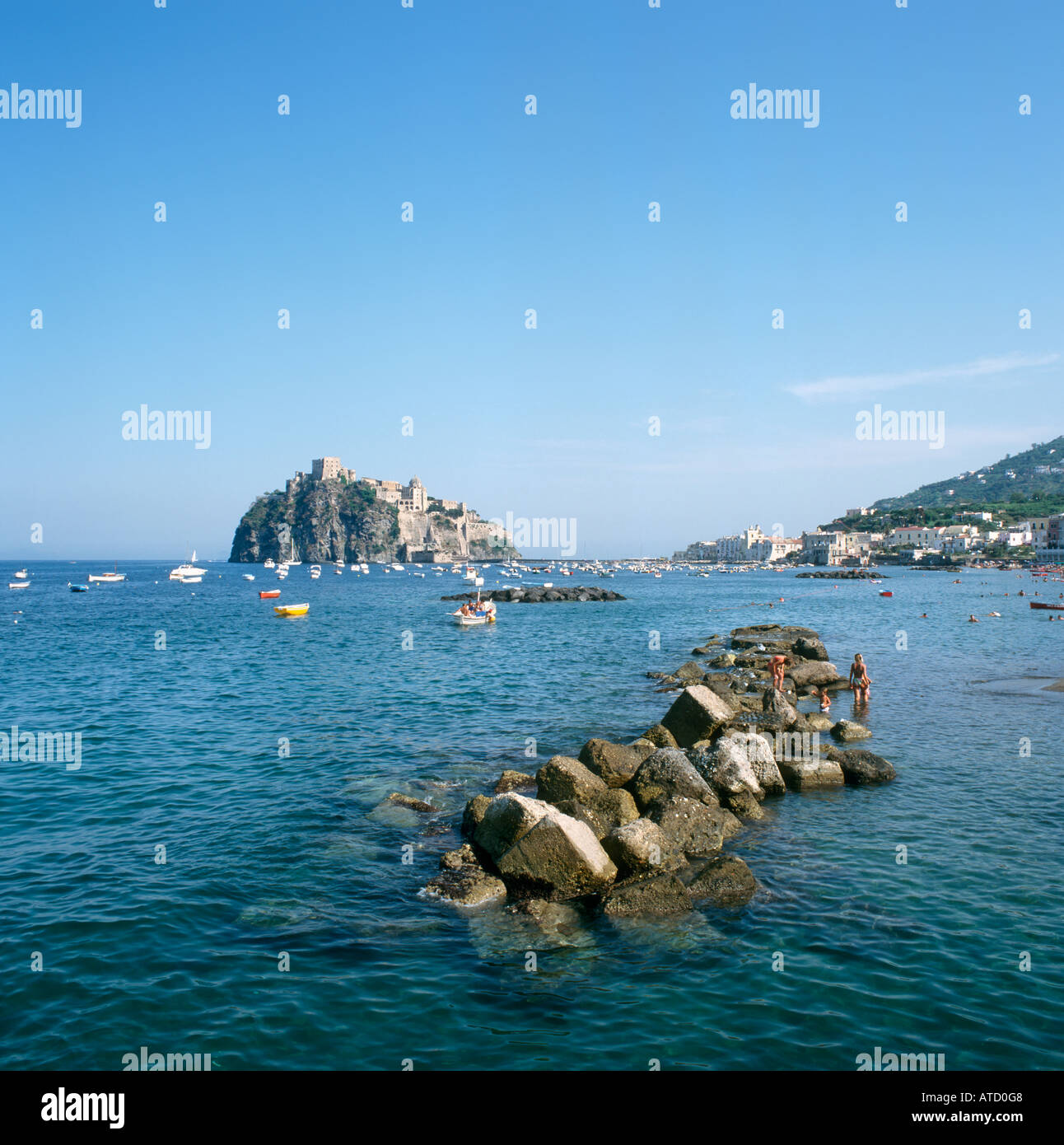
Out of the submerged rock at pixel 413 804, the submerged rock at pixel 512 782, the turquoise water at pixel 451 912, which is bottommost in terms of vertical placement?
the turquoise water at pixel 451 912

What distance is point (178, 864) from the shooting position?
1403 cm

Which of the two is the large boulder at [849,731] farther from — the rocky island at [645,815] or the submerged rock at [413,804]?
the submerged rock at [413,804]

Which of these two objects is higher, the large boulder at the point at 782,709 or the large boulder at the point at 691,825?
the large boulder at the point at 782,709

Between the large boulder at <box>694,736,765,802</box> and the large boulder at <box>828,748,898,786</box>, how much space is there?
2.69m

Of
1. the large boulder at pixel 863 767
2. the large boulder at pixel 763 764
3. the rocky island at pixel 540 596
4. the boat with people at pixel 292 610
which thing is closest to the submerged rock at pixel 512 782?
the large boulder at pixel 763 764

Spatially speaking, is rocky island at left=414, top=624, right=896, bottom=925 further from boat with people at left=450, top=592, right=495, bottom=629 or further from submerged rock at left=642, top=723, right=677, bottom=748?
boat with people at left=450, top=592, right=495, bottom=629

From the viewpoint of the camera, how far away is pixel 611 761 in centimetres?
1762

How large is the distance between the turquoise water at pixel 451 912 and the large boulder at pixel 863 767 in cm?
62

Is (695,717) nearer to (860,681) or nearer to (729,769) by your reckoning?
(729,769)

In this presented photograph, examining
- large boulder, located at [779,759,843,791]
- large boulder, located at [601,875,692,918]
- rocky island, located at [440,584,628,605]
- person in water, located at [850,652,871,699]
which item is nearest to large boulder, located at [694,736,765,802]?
large boulder, located at [779,759,843,791]

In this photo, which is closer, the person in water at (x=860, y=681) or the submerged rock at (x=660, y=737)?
the submerged rock at (x=660, y=737)

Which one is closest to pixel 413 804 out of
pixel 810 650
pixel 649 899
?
pixel 649 899

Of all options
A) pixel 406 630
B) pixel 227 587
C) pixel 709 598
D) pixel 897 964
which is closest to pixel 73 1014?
pixel 897 964

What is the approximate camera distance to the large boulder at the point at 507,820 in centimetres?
1315
